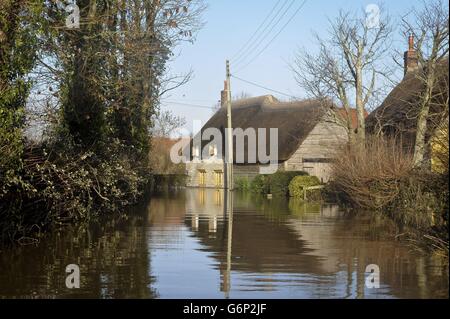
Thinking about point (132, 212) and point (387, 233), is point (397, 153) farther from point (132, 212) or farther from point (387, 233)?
point (132, 212)

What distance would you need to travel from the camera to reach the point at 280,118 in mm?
50000

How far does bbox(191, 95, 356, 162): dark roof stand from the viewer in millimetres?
45284

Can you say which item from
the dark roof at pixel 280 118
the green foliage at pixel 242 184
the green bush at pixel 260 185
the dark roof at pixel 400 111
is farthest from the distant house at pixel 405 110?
the green foliage at pixel 242 184

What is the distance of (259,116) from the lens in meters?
53.5

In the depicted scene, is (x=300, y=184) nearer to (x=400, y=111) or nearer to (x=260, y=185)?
(x=260, y=185)

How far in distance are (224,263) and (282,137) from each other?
35.2 metres

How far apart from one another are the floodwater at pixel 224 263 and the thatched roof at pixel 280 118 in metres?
19.2

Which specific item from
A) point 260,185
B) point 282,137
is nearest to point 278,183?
point 260,185

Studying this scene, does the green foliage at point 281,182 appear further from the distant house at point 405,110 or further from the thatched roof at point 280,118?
the distant house at point 405,110

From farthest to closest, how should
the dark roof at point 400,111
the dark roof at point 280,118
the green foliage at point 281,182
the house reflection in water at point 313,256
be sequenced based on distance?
the dark roof at point 280,118
the green foliage at point 281,182
the dark roof at point 400,111
the house reflection in water at point 313,256

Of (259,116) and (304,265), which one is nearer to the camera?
(304,265)

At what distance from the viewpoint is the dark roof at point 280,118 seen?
45.3 metres

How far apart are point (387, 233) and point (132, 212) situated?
11.7 m
